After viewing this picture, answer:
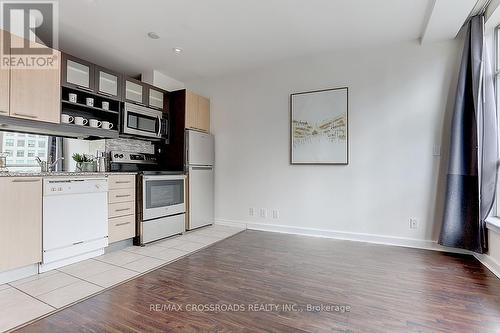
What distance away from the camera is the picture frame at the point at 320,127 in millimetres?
3525

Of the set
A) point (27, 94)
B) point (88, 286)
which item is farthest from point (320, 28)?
point (88, 286)

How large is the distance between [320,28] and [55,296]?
3.52 m

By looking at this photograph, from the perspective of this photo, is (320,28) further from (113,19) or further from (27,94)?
(27,94)

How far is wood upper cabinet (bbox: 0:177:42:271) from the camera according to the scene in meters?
2.12

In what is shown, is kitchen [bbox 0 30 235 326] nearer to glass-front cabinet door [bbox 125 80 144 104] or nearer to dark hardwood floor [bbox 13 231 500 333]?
glass-front cabinet door [bbox 125 80 144 104]

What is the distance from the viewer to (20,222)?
221cm

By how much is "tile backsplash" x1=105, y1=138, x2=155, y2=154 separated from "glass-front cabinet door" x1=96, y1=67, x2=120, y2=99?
642mm

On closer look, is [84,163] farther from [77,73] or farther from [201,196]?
[201,196]

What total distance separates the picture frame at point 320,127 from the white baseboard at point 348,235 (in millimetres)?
966

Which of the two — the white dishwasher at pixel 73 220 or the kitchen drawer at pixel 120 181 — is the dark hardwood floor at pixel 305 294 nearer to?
the white dishwasher at pixel 73 220

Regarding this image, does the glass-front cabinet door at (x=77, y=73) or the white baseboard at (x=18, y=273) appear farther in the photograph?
the glass-front cabinet door at (x=77, y=73)

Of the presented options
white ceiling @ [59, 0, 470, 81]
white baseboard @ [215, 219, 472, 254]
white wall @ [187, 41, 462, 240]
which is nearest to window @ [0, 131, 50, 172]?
white ceiling @ [59, 0, 470, 81]

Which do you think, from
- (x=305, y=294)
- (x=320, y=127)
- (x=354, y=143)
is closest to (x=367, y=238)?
(x=354, y=143)

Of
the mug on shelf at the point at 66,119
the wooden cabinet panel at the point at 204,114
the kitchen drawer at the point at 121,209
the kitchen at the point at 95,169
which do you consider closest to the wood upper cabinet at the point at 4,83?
the kitchen at the point at 95,169
